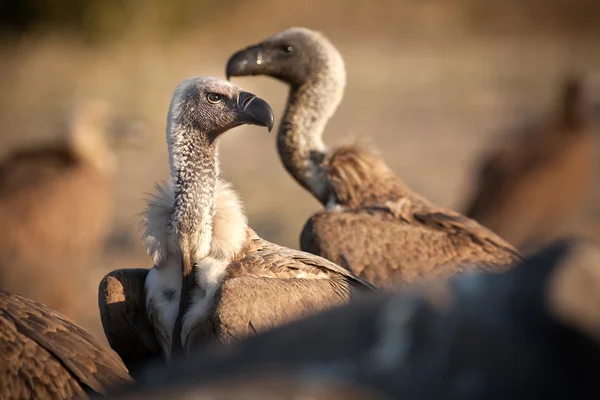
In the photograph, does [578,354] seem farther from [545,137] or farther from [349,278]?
[545,137]

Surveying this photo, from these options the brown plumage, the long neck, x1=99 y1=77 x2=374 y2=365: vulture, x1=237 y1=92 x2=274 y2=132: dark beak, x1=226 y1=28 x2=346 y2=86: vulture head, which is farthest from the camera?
x1=226 y1=28 x2=346 y2=86: vulture head

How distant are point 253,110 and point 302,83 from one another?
1734mm

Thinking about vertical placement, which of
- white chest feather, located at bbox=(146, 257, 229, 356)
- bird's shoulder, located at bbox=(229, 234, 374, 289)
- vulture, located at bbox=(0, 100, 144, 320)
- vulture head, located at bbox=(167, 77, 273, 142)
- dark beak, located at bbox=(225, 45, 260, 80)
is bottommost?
vulture, located at bbox=(0, 100, 144, 320)

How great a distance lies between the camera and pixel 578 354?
6.77 ft

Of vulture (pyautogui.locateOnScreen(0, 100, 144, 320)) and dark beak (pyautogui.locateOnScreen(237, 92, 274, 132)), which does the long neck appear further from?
vulture (pyautogui.locateOnScreen(0, 100, 144, 320))

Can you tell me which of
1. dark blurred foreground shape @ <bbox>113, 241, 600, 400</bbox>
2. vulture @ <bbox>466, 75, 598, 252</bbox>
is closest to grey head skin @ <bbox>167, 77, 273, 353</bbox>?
dark blurred foreground shape @ <bbox>113, 241, 600, 400</bbox>

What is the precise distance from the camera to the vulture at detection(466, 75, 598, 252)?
9.65 meters

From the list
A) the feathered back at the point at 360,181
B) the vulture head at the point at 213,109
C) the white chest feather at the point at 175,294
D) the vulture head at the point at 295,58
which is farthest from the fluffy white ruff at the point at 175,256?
the vulture head at the point at 295,58

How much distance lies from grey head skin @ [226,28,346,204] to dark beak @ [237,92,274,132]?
4.49ft

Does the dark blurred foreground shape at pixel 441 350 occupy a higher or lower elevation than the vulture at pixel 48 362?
higher

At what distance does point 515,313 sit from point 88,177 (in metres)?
6.61

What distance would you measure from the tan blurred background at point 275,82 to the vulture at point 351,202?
4.03 metres

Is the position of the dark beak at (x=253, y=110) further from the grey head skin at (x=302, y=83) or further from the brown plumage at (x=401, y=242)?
the grey head skin at (x=302, y=83)

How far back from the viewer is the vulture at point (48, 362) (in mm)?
3639
